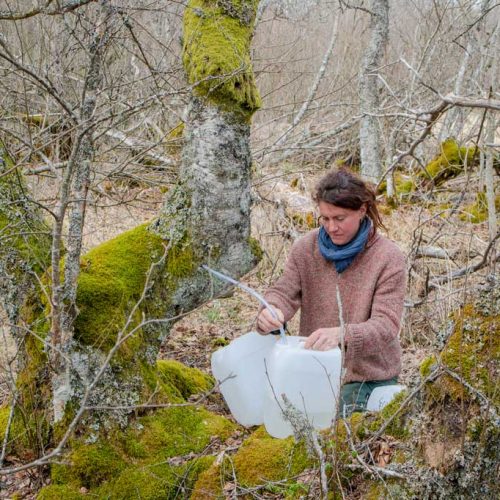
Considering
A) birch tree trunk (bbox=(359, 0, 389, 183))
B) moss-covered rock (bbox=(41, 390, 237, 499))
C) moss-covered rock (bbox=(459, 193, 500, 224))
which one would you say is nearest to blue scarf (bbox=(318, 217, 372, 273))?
moss-covered rock (bbox=(41, 390, 237, 499))

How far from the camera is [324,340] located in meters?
2.63

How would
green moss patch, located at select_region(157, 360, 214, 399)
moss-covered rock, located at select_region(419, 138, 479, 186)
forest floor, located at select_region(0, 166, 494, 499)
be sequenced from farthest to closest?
moss-covered rock, located at select_region(419, 138, 479, 186), forest floor, located at select_region(0, 166, 494, 499), green moss patch, located at select_region(157, 360, 214, 399)

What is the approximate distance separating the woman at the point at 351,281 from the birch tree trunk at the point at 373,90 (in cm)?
486

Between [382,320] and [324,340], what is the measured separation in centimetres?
37

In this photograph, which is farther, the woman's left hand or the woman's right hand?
the woman's right hand

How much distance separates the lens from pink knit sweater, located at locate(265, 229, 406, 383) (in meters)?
2.82

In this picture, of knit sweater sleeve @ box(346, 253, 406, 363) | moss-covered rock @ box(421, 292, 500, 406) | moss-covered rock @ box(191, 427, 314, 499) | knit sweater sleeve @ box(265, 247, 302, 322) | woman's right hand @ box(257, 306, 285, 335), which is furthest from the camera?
knit sweater sleeve @ box(265, 247, 302, 322)

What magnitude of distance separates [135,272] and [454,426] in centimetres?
169

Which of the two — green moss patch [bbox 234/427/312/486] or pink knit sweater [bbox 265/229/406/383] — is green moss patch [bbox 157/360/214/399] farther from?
green moss patch [bbox 234/427/312/486]

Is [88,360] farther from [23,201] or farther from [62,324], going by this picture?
[23,201]

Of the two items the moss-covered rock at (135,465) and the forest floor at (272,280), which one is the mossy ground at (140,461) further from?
the forest floor at (272,280)

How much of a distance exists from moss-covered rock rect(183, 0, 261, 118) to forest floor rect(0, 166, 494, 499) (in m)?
1.44

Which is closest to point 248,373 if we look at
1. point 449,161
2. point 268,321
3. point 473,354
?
point 268,321

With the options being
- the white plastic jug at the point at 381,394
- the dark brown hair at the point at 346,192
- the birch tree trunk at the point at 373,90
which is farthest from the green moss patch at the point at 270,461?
the birch tree trunk at the point at 373,90
